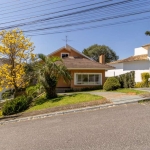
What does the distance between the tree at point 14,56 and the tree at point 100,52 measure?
137ft

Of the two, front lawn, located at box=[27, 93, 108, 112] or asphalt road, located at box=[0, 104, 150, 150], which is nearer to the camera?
asphalt road, located at box=[0, 104, 150, 150]

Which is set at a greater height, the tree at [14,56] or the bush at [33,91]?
the tree at [14,56]

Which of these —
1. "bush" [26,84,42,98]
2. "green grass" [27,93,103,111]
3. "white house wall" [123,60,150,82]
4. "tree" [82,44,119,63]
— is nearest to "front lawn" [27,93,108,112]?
"green grass" [27,93,103,111]

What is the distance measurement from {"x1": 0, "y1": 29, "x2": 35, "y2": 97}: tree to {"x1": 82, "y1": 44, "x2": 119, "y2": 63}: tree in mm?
41806

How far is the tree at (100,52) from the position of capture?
56125mm

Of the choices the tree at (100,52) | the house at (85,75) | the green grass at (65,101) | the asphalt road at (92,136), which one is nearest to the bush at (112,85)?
the house at (85,75)

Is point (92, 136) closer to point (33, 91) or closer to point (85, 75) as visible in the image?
point (33, 91)

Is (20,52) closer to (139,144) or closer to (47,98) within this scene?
(47,98)

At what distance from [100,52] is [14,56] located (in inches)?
1744

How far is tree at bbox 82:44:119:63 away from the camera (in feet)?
184

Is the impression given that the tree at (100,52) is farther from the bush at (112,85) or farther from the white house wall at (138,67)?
the bush at (112,85)

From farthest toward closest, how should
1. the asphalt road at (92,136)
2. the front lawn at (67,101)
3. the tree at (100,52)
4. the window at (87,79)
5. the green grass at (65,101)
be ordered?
1. the tree at (100,52)
2. the window at (87,79)
3. the green grass at (65,101)
4. the front lawn at (67,101)
5. the asphalt road at (92,136)

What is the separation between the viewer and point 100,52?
184 ft

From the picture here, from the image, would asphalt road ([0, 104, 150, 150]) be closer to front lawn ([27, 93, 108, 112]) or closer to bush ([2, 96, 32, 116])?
front lawn ([27, 93, 108, 112])
